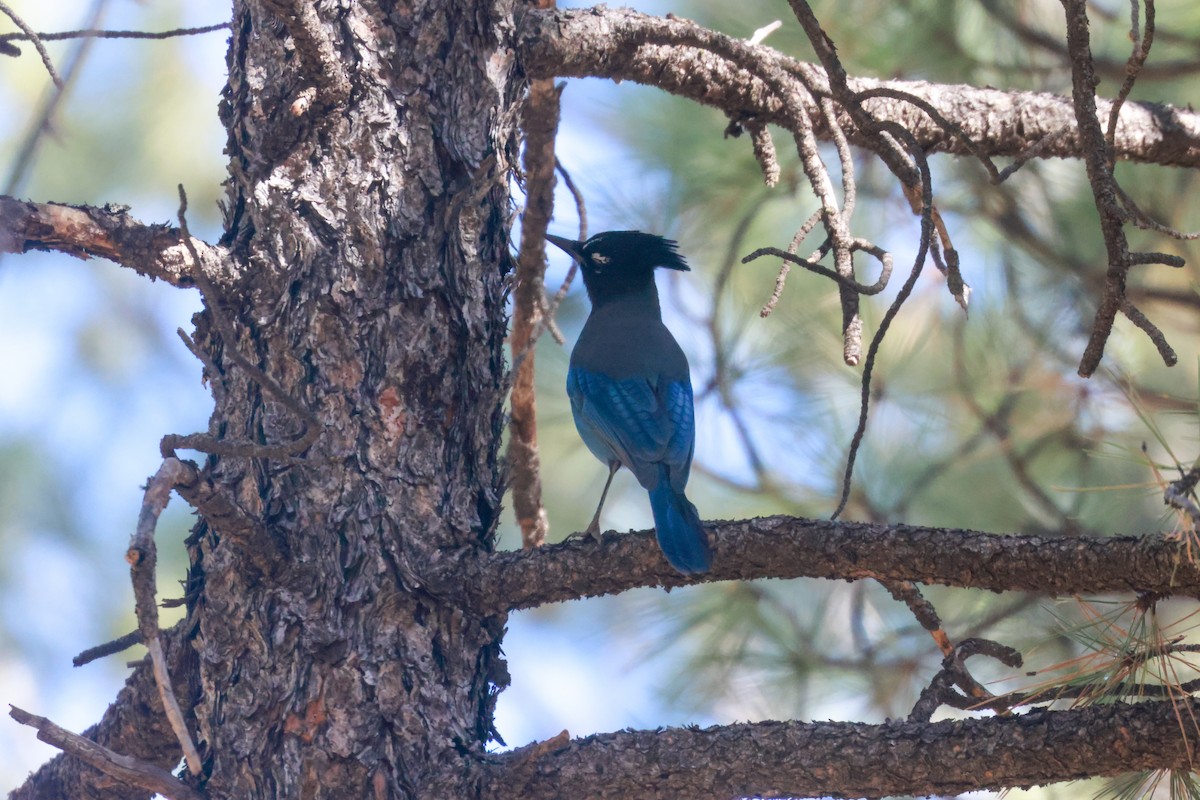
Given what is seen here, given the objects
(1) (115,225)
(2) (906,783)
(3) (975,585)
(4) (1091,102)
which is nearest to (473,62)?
(1) (115,225)

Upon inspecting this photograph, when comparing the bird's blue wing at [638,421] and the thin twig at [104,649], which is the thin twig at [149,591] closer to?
the thin twig at [104,649]

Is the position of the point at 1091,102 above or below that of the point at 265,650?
above

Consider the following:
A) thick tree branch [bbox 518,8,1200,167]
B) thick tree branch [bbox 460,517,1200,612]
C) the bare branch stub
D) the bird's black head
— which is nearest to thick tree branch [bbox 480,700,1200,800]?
thick tree branch [bbox 460,517,1200,612]

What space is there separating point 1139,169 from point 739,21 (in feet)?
5.33

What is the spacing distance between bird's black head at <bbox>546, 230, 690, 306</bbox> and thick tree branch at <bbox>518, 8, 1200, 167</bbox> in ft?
2.71

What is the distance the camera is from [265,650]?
7.55 feet

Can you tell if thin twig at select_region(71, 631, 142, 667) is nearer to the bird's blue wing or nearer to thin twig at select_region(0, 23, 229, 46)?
thin twig at select_region(0, 23, 229, 46)

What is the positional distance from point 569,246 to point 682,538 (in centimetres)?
174

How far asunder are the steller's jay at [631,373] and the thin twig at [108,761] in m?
1.15

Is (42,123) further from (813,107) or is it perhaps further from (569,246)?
(569,246)

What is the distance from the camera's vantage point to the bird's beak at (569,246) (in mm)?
3908

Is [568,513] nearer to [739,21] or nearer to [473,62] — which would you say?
[739,21]

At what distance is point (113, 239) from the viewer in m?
2.38

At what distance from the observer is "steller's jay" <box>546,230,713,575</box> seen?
3430mm
